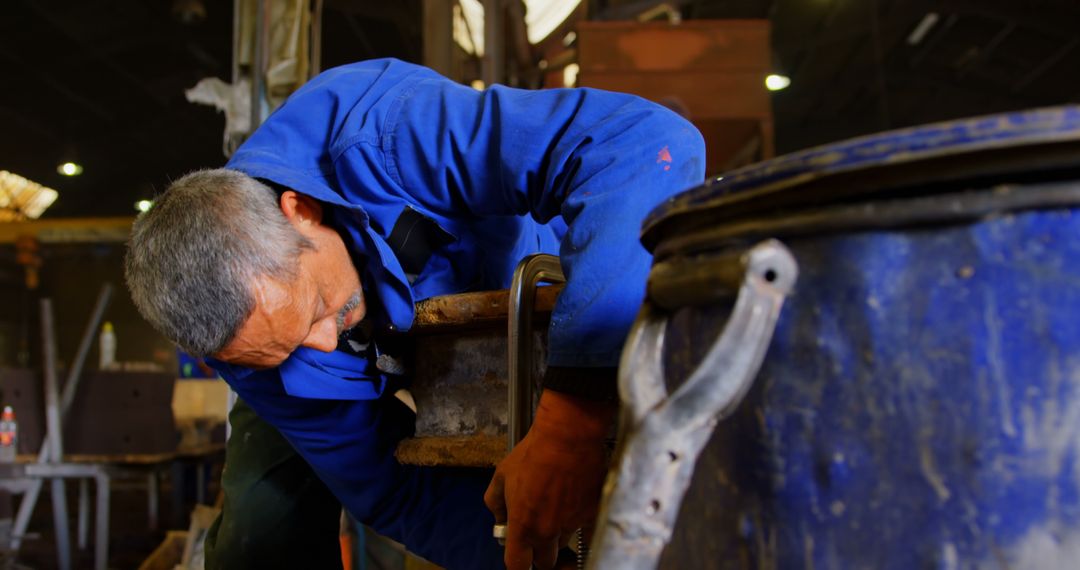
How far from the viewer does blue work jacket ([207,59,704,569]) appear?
1.07 m

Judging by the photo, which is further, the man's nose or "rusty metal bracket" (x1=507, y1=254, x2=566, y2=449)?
the man's nose

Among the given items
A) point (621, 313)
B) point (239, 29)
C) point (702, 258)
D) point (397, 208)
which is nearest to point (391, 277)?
point (397, 208)

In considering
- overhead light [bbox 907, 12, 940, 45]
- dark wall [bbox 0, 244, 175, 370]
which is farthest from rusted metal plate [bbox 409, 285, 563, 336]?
dark wall [bbox 0, 244, 175, 370]

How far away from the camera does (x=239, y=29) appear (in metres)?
2.87

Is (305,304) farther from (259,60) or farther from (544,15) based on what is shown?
(544,15)

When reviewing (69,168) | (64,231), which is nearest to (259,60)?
(64,231)

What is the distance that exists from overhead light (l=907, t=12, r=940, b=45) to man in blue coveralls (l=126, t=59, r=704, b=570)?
22.9 feet

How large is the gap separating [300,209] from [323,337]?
0.22 meters

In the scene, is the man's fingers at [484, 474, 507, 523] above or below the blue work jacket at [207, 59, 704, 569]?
below

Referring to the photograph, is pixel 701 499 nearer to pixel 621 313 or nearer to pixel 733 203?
pixel 733 203

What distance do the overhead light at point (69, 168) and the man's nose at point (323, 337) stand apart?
1042cm

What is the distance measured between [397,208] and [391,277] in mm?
131

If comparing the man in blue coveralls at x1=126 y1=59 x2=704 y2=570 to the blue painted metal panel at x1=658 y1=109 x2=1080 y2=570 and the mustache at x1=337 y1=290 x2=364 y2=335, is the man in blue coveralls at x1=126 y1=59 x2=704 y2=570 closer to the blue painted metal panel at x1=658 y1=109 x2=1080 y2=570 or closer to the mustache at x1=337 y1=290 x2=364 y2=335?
the mustache at x1=337 y1=290 x2=364 y2=335

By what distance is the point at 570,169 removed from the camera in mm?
1201
